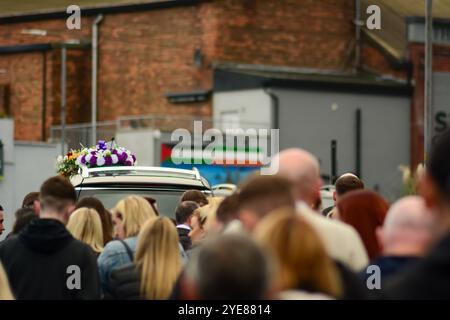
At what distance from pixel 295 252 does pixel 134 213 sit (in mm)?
5177

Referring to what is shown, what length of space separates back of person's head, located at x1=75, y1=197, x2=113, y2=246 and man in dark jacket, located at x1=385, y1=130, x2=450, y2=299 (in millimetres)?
7135

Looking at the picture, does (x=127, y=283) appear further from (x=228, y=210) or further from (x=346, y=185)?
(x=346, y=185)

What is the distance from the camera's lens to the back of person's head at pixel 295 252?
6121 mm

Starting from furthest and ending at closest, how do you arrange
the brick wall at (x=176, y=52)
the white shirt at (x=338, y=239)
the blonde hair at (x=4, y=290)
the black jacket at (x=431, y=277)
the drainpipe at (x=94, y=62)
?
1. the drainpipe at (x=94, y=62)
2. the brick wall at (x=176, y=52)
3. the white shirt at (x=338, y=239)
4. the blonde hair at (x=4, y=290)
5. the black jacket at (x=431, y=277)

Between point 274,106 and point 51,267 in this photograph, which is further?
point 274,106

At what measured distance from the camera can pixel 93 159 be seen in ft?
62.6

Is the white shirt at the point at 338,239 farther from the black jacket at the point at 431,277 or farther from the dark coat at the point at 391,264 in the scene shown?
the black jacket at the point at 431,277

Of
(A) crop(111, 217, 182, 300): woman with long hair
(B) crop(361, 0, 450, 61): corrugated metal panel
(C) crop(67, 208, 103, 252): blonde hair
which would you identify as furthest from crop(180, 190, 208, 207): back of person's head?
(B) crop(361, 0, 450, 61): corrugated metal panel

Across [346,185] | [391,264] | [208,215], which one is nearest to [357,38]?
[346,185]

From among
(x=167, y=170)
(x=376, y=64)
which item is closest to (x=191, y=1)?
(x=376, y=64)

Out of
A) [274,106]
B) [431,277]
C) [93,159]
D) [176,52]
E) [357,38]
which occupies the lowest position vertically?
[431,277]

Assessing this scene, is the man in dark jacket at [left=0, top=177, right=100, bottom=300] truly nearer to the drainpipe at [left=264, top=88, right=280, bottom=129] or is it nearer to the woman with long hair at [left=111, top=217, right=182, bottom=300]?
the woman with long hair at [left=111, top=217, right=182, bottom=300]

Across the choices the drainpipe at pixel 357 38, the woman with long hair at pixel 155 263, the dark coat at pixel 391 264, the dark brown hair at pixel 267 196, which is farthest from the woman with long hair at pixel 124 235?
the drainpipe at pixel 357 38

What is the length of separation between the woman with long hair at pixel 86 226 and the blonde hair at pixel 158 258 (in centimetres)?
172
